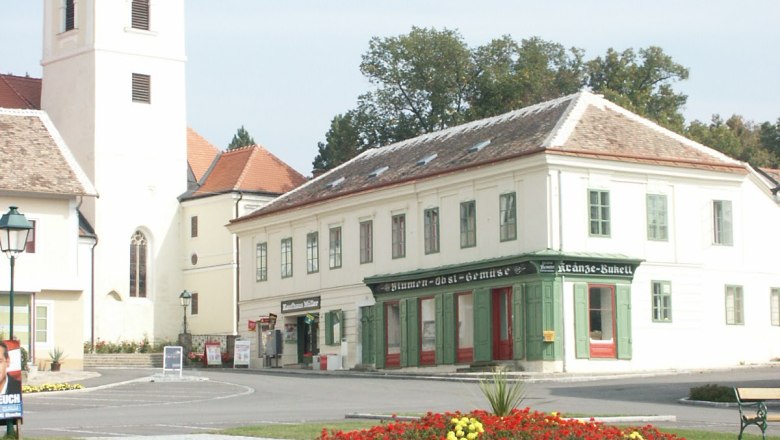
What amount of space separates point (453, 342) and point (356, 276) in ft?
24.5

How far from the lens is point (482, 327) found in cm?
4800

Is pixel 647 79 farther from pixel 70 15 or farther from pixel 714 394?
pixel 714 394

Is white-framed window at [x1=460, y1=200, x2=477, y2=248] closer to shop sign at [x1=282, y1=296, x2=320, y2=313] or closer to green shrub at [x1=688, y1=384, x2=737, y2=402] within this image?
shop sign at [x1=282, y1=296, x2=320, y2=313]

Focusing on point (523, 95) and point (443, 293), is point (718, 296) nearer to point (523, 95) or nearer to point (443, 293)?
point (443, 293)

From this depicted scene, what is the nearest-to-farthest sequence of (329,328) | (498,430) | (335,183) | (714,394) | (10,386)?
(498,430), (10,386), (714,394), (329,328), (335,183)

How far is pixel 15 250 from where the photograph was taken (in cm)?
2917

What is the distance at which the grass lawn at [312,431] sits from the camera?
74.2 ft

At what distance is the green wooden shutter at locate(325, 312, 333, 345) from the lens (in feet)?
188

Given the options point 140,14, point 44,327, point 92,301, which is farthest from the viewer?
point 140,14

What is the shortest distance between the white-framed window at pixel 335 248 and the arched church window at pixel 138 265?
604 inches

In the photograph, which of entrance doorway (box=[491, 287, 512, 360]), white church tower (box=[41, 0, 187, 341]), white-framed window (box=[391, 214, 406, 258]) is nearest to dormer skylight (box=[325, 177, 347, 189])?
white-framed window (box=[391, 214, 406, 258])

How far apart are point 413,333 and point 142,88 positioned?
24340 mm

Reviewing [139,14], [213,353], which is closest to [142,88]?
[139,14]

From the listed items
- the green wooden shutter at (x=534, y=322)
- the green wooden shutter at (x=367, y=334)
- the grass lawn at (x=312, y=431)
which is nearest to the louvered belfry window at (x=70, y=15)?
the green wooden shutter at (x=367, y=334)
